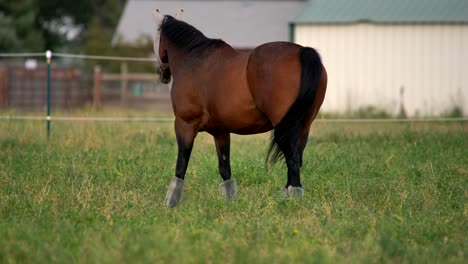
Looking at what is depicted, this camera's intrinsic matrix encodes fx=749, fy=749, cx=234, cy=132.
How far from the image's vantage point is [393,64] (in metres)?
18.5

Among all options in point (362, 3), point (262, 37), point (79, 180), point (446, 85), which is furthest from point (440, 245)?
point (262, 37)

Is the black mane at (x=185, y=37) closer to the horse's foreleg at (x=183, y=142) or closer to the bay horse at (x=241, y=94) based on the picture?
the bay horse at (x=241, y=94)

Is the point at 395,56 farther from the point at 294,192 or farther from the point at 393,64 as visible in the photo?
the point at 294,192

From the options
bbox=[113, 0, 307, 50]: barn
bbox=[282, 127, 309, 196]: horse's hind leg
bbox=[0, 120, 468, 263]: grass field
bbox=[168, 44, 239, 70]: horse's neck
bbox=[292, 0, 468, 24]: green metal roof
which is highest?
bbox=[113, 0, 307, 50]: barn

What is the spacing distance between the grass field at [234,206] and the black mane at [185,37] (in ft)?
4.94

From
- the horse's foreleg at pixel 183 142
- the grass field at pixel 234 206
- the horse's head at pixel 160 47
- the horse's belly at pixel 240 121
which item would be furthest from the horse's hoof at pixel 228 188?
the horse's head at pixel 160 47

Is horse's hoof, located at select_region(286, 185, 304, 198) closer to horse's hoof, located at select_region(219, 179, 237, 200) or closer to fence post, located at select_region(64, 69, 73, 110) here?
horse's hoof, located at select_region(219, 179, 237, 200)

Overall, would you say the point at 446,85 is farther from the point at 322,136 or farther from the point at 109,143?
the point at 109,143

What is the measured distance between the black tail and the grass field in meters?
0.60

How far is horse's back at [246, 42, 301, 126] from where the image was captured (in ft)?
22.5

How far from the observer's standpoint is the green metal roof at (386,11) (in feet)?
61.2

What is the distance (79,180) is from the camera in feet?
27.1

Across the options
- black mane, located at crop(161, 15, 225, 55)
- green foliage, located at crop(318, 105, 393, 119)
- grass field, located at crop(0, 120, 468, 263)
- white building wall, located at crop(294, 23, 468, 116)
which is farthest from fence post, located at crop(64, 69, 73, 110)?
black mane, located at crop(161, 15, 225, 55)

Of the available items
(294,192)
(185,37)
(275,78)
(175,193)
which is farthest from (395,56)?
(175,193)
